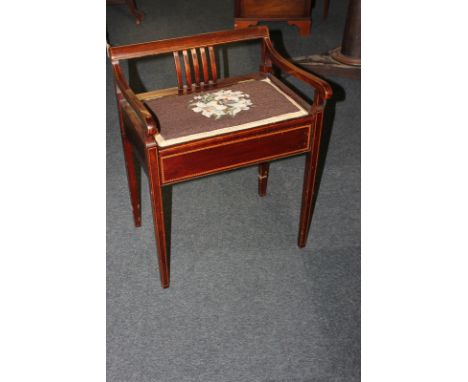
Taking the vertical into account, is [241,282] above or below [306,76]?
below

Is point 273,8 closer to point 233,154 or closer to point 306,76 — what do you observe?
point 306,76

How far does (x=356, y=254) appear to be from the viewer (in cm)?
223

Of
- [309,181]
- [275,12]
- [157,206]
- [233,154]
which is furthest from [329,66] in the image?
[157,206]

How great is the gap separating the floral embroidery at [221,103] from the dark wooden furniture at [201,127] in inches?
0.9

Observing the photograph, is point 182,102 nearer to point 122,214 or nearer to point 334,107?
point 122,214

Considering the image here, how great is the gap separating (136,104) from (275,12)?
10.4ft

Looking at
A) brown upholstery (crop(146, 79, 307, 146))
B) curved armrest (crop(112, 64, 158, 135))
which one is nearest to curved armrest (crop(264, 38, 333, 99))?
brown upholstery (crop(146, 79, 307, 146))

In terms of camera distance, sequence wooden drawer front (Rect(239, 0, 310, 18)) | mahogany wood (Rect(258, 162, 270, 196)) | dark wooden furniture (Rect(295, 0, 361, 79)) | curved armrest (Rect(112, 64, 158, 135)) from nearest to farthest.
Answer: curved armrest (Rect(112, 64, 158, 135)) < mahogany wood (Rect(258, 162, 270, 196)) < dark wooden furniture (Rect(295, 0, 361, 79)) < wooden drawer front (Rect(239, 0, 310, 18))

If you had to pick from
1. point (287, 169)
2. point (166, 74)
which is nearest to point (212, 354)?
point (287, 169)

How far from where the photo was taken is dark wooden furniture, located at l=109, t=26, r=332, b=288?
1647mm

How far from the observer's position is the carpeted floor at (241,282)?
5.88ft

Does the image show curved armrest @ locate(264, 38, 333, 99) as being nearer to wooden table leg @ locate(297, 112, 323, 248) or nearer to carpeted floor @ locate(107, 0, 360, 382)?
wooden table leg @ locate(297, 112, 323, 248)

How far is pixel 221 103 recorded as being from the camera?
1844 mm

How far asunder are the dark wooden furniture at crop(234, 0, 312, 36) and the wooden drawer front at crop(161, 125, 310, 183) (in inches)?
114
